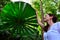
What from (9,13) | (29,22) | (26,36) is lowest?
(26,36)

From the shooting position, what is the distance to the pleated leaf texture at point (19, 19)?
3.83 m

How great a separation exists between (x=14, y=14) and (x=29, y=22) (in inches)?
16.4

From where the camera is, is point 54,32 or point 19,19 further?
point 19,19

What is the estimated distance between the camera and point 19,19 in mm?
3936

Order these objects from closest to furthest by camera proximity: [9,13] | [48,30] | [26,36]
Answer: [48,30], [9,13], [26,36]

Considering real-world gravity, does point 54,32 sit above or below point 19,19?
above

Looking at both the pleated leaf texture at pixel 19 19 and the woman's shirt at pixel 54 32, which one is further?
the pleated leaf texture at pixel 19 19

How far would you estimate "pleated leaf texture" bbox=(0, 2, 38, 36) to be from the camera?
12.6 ft

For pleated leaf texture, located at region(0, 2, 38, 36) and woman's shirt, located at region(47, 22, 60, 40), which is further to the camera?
pleated leaf texture, located at region(0, 2, 38, 36)

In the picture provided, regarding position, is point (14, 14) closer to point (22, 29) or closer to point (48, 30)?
point (22, 29)

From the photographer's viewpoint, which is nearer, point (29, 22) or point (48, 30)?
point (48, 30)

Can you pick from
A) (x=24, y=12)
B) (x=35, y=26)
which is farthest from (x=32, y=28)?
(x=24, y=12)

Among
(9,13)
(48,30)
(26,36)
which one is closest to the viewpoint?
(48,30)

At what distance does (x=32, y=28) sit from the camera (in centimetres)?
405
